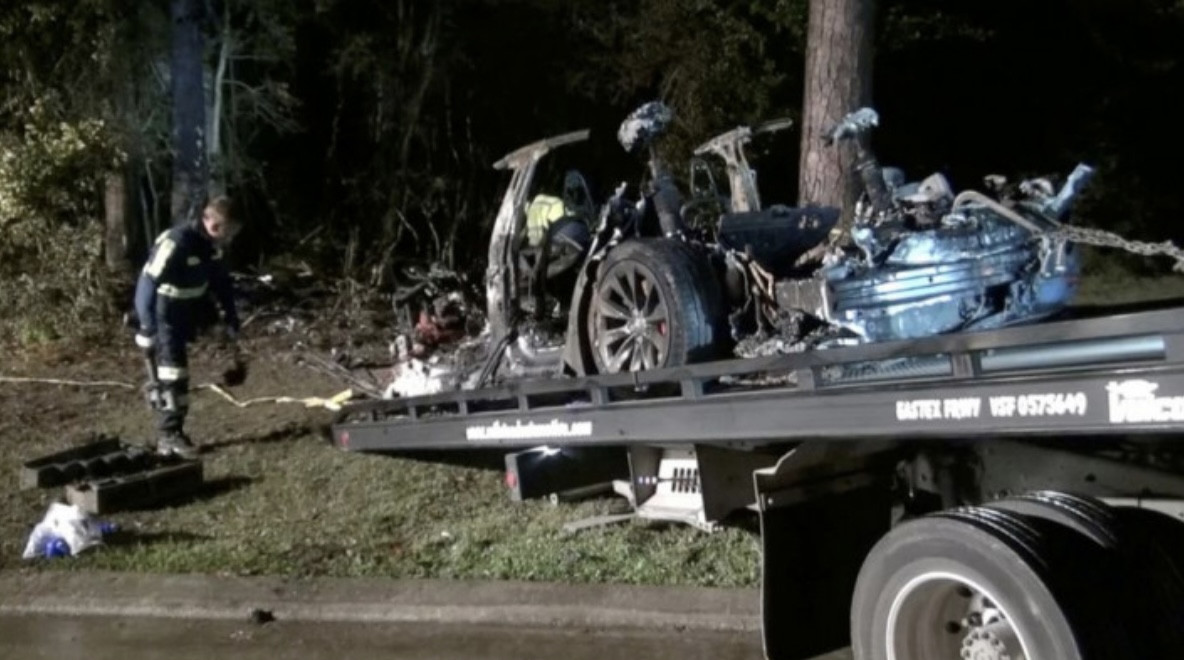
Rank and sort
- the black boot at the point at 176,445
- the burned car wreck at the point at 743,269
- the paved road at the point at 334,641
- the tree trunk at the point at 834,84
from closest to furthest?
the burned car wreck at the point at 743,269, the paved road at the point at 334,641, the black boot at the point at 176,445, the tree trunk at the point at 834,84

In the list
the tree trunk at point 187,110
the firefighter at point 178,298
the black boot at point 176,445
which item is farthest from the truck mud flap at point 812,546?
the tree trunk at point 187,110

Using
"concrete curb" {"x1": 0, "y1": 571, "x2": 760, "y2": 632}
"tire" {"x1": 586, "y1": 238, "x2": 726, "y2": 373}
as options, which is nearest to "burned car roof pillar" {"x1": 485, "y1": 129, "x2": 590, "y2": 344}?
"tire" {"x1": 586, "y1": 238, "x2": 726, "y2": 373}

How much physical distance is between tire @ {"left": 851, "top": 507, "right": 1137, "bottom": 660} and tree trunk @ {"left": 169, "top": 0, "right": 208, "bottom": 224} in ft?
40.3

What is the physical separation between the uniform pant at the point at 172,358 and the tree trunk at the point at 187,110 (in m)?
5.89

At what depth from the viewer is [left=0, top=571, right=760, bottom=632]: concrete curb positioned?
261 inches

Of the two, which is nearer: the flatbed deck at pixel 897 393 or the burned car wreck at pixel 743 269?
the flatbed deck at pixel 897 393

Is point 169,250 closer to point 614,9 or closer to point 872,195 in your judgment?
point 872,195

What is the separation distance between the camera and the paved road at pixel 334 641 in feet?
21.0

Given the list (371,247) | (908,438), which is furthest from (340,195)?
(908,438)

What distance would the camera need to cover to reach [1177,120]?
53.8ft

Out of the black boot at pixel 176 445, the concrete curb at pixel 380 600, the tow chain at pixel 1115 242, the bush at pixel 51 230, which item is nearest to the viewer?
the tow chain at pixel 1115 242

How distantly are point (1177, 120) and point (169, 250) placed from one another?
11.2 m

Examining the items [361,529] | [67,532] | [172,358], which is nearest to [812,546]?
[361,529]

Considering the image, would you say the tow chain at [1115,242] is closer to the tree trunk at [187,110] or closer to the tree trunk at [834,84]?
the tree trunk at [834,84]
